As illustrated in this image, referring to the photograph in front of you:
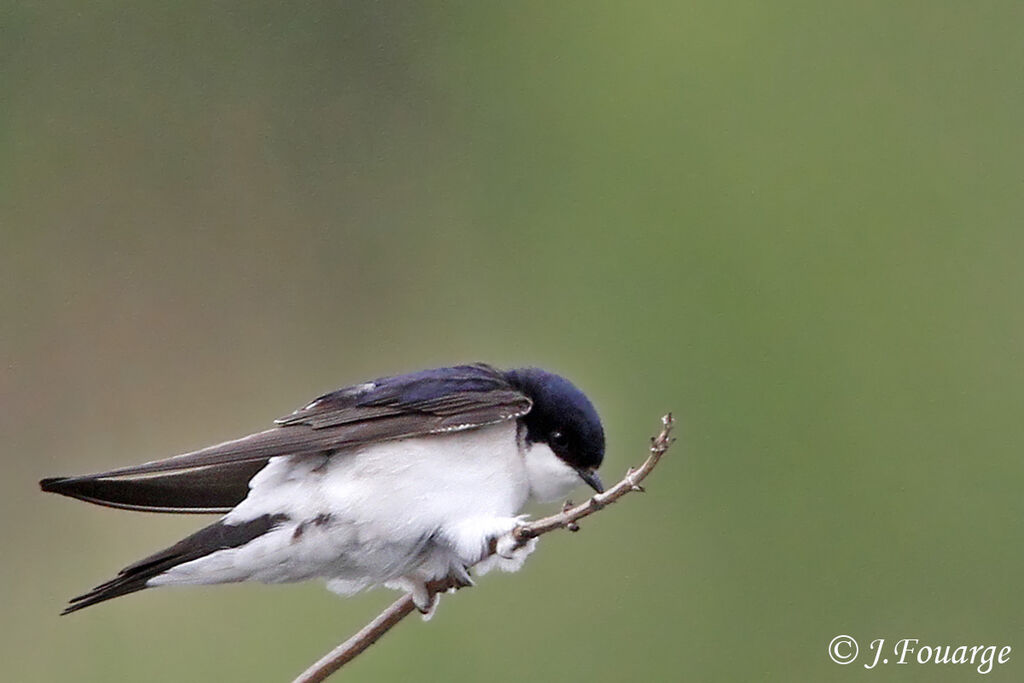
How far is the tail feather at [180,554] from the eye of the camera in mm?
1344

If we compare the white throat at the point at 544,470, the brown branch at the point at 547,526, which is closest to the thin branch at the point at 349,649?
the brown branch at the point at 547,526

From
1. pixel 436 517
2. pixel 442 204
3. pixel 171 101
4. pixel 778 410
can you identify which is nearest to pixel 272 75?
pixel 171 101

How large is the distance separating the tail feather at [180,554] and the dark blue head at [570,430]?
0.35 m

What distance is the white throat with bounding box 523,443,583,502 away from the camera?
1728 millimetres

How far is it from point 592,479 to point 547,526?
1.27ft

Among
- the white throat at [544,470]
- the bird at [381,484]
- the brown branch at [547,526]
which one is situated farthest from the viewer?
the white throat at [544,470]

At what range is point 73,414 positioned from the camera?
3.19 meters

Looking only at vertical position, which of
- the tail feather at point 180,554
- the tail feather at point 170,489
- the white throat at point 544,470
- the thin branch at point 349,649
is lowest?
the thin branch at point 349,649

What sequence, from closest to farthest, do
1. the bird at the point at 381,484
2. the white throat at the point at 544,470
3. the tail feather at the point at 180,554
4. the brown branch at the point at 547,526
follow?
the brown branch at the point at 547,526 < the tail feather at the point at 180,554 < the bird at the point at 381,484 < the white throat at the point at 544,470

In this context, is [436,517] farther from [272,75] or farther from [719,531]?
[272,75]

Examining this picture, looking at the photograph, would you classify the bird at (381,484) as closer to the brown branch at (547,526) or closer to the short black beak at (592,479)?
the short black beak at (592,479)

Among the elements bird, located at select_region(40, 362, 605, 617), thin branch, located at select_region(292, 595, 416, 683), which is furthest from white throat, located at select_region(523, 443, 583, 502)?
thin branch, located at select_region(292, 595, 416, 683)

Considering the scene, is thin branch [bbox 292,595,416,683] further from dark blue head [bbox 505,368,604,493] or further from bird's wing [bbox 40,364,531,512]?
dark blue head [bbox 505,368,604,493]

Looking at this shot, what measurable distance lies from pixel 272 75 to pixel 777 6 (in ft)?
4.70
